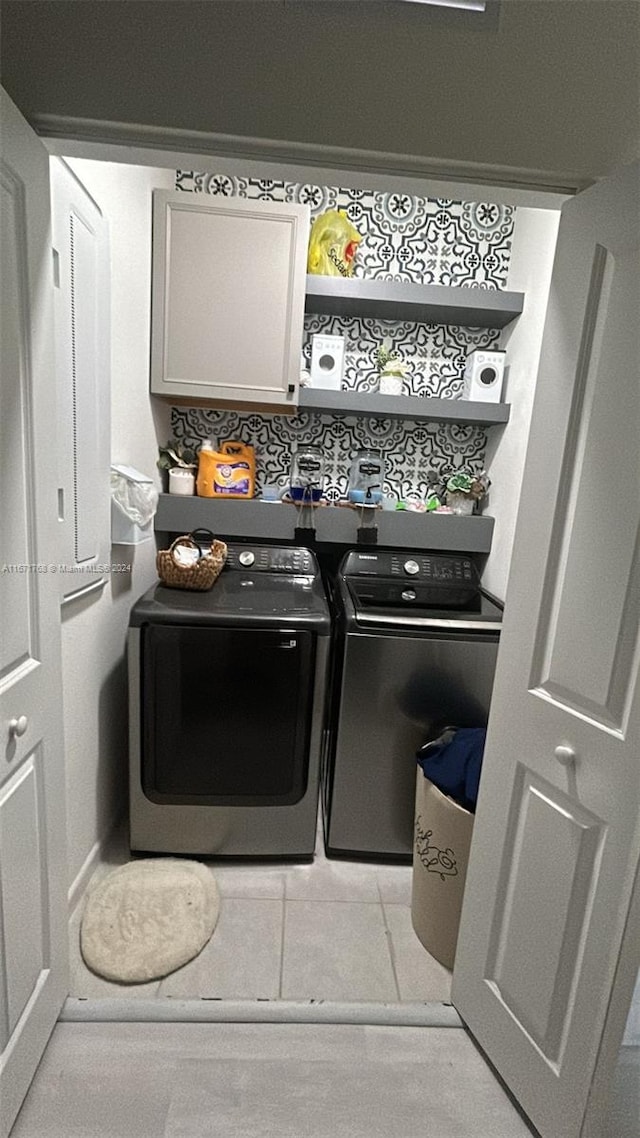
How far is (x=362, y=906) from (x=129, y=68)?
7.26 ft

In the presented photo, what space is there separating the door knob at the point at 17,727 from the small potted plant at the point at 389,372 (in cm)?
173

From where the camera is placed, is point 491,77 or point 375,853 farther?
point 375,853

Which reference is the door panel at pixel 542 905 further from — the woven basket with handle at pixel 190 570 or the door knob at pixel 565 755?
the woven basket with handle at pixel 190 570

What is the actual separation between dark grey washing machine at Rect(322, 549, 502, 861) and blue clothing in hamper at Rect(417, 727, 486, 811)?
162mm

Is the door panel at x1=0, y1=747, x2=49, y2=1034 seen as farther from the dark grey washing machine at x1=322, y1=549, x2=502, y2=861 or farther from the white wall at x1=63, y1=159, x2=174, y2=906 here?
the dark grey washing machine at x1=322, y1=549, x2=502, y2=861

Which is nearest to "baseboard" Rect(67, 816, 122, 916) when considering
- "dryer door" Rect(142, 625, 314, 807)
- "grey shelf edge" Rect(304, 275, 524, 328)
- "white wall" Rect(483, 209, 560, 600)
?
"dryer door" Rect(142, 625, 314, 807)

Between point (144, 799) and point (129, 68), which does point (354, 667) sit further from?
point (129, 68)

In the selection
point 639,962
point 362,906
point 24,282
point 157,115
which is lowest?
point 362,906

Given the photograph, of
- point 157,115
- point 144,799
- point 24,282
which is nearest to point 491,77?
point 157,115

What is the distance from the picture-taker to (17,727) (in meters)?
0.93

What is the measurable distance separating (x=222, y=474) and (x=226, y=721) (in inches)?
40.2

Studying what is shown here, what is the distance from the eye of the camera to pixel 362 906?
1665 millimetres

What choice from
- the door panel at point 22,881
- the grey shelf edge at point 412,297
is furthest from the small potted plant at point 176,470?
the door panel at point 22,881

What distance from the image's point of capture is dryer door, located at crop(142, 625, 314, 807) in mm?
1626
